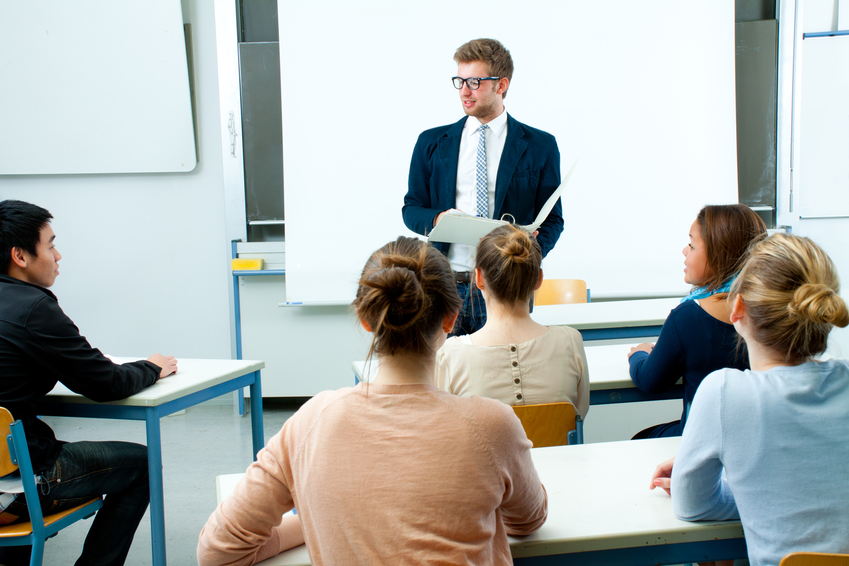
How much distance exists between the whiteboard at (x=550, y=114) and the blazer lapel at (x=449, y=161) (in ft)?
3.92

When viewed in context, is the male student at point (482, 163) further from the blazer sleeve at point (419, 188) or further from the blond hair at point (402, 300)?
the blond hair at point (402, 300)

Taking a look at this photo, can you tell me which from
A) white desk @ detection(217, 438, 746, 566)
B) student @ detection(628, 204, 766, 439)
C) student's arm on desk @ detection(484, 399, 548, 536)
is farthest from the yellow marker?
student's arm on desk @ detection(484, 399, 548, 536)

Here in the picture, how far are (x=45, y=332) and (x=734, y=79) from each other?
3706 mm

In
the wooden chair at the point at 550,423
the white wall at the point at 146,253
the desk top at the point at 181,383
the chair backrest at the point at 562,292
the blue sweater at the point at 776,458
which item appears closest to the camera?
the blue sweater at the point at 776,458

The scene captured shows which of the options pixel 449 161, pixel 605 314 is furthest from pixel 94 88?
pixel 605 314

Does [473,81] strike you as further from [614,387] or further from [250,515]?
[250,515]

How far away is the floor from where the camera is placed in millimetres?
2062

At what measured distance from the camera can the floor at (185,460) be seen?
2.06 meters

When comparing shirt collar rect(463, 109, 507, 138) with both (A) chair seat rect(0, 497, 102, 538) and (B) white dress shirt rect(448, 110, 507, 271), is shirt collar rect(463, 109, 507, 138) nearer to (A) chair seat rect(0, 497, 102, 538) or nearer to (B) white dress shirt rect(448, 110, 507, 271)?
(B) white dress shirt rect(448, 110, 507, 271)

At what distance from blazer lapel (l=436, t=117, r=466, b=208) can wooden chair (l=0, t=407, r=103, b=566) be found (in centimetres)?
149

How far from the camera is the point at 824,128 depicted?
3.56 meters

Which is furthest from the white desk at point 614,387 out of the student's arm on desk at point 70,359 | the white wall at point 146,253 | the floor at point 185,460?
the white wall at point 146,253

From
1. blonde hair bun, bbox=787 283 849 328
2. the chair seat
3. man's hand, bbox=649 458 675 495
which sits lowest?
the chair seat

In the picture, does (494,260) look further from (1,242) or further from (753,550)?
(1,242)
